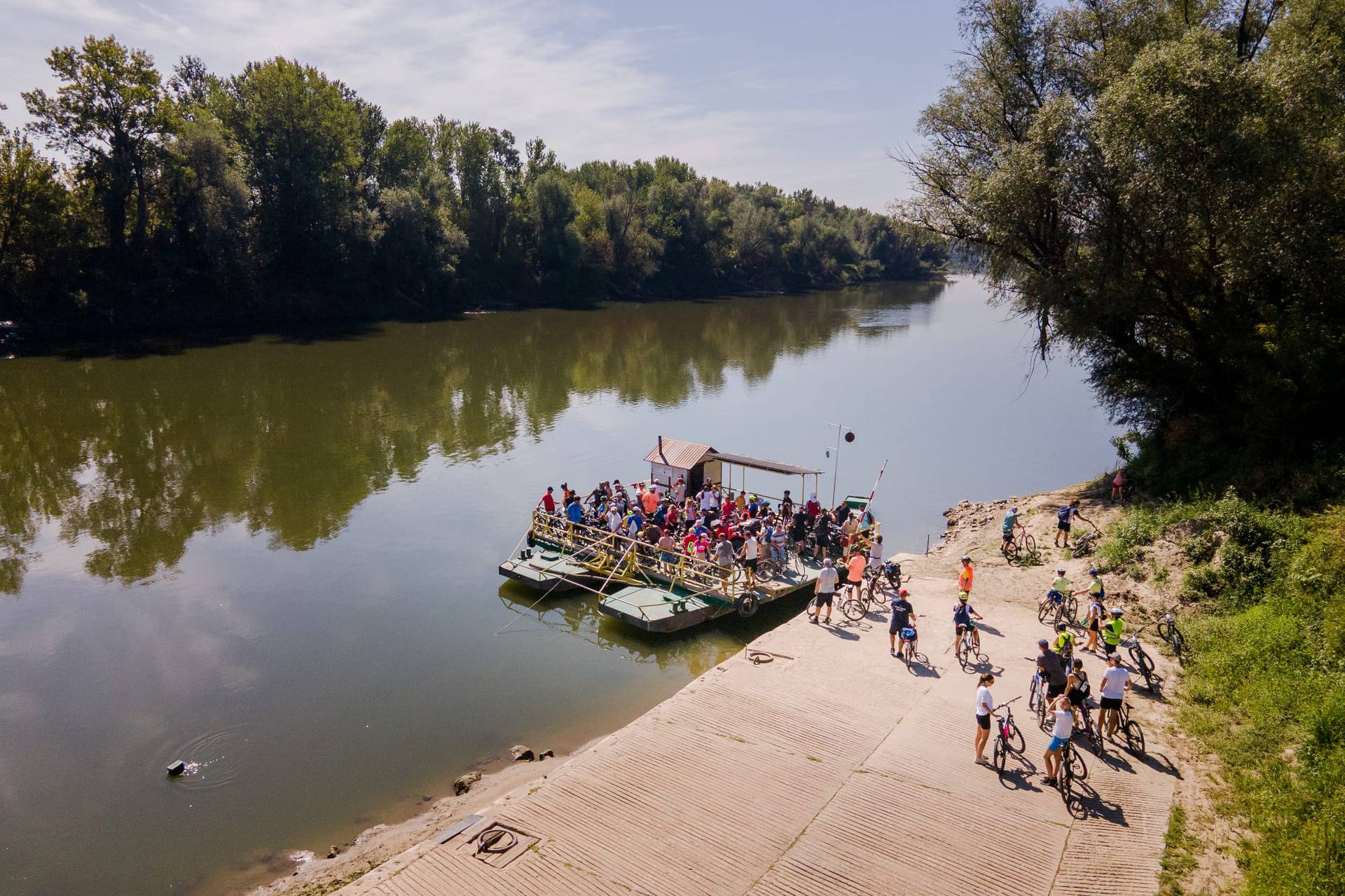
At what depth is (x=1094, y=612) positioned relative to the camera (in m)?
16.0

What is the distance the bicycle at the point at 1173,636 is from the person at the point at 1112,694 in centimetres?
362

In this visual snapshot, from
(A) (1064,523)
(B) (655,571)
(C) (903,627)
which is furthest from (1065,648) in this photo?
(B) (655,571)

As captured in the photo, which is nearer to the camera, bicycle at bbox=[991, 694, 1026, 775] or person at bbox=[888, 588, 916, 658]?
bicycle at bbox=[991, 694, 1026, 775]

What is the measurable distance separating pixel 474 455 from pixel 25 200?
45.2 meters

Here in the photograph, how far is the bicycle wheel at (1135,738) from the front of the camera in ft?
41.3

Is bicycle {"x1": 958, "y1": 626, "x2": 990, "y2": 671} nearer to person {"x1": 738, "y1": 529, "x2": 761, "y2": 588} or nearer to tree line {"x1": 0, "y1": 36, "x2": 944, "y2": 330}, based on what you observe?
person {"x1": 738, "y1": 529, "x2": 761, "y2": 588}

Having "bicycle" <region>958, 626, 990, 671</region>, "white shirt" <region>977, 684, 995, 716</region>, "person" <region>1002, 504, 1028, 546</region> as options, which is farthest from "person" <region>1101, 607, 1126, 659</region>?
"person" <region>1002, 504, 1028, 546</region>

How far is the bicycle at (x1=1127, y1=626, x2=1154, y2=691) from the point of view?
14570 mm

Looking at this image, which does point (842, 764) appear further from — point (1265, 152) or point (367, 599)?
point (1265, 152)

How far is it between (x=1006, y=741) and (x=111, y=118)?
238ft

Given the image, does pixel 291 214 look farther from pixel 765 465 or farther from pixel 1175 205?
pixel 1175 205

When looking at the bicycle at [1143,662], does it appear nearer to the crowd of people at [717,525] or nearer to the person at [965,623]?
the person at [965,623]

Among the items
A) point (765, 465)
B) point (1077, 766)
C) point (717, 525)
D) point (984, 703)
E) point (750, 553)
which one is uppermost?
point (765, 465)

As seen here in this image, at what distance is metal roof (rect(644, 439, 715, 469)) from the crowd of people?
1.94ft
